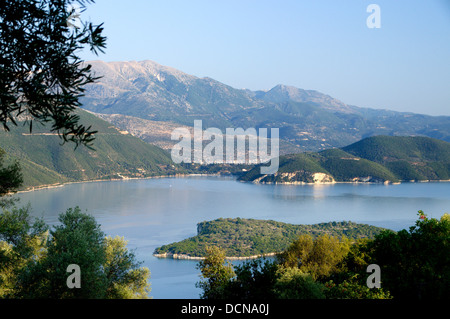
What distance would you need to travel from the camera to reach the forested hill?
9144 centimetres

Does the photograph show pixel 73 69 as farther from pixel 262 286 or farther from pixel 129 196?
pixel 129 196

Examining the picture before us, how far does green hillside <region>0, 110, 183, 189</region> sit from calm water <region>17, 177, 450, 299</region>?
5790mm

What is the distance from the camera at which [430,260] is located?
28.7 ft

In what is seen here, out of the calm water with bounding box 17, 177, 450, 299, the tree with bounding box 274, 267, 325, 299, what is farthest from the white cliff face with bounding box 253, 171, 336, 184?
the tree with bounding box 274, 267, 325, 299

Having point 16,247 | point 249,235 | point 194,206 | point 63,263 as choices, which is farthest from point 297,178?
point 63,263

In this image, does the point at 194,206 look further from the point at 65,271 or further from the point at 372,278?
A: the point at 65,271

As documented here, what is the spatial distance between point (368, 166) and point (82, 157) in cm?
5912

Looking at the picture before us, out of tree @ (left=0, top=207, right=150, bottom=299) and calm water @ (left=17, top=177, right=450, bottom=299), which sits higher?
tree @ (left=0, top=207, right=150, bottom=299)

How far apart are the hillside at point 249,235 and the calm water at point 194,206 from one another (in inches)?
73.1

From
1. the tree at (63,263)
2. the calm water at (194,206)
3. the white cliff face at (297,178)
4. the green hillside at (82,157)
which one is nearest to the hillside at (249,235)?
the calm water at (194,206)

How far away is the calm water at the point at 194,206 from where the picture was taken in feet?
121

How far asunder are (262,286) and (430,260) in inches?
133

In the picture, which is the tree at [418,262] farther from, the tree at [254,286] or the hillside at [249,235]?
the hillside at [249,235]

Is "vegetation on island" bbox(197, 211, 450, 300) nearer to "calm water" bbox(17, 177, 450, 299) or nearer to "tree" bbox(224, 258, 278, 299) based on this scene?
"tree" bbox(224, 258, 278, 299)
